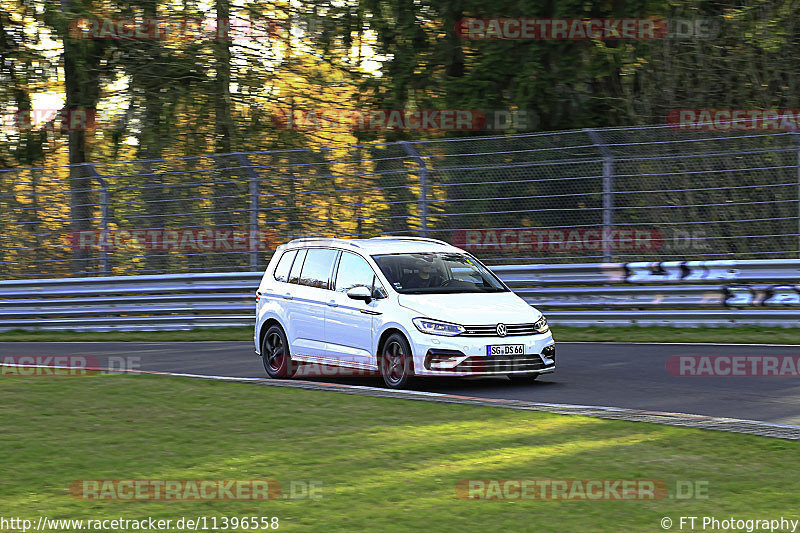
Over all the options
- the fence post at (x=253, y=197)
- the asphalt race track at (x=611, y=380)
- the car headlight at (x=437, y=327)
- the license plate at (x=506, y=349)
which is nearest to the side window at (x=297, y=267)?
the asphalt race track at (x=611, y=380)

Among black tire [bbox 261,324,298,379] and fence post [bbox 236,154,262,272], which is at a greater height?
fence post [bbox 236,154,262,272]

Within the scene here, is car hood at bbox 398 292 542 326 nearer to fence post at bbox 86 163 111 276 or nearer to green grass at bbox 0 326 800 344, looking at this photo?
green grass at bbox 0 326 800 344

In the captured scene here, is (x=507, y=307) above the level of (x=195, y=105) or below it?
below

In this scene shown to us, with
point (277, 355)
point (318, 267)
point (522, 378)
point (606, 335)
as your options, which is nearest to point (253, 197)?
point (606, 335)

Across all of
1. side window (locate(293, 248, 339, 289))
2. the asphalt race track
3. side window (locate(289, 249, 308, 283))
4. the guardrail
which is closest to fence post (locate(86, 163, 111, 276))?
the guardrail

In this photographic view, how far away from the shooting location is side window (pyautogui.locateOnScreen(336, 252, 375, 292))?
13.3m

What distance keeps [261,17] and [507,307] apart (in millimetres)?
15539

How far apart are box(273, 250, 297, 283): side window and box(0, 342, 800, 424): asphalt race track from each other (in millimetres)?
1214

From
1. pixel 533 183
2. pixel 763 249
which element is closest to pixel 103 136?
pixel 533 183

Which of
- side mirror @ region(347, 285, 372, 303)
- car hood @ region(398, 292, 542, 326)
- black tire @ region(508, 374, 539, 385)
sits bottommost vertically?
black tire @ region(508, 374, 539, 385)

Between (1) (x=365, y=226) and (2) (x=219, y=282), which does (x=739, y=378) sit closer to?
(1) (x=365, y=226)

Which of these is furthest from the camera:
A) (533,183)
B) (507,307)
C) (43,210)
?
(43,210)

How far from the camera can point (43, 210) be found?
23766 mm

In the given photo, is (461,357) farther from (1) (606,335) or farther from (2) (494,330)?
(1) (606,335)
